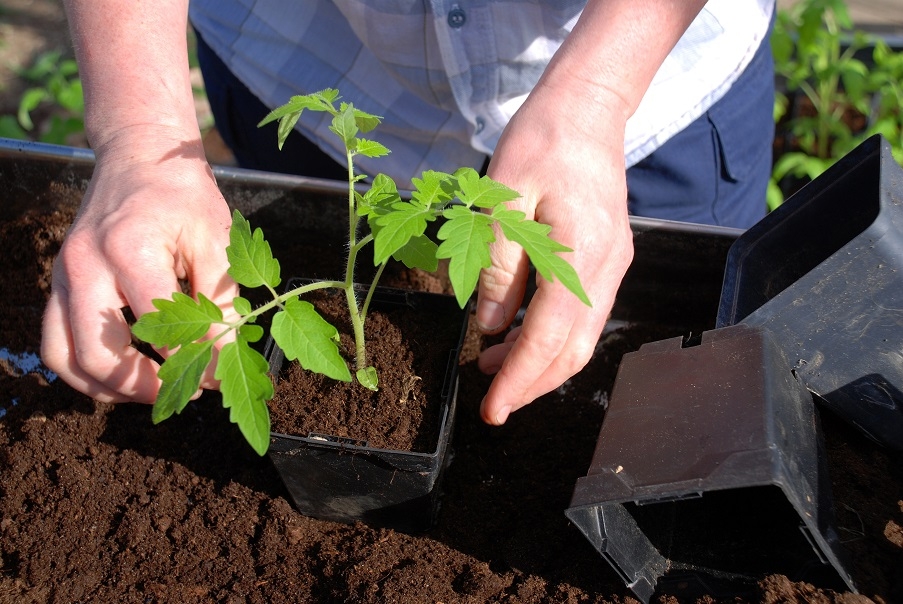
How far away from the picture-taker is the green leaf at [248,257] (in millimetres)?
1250

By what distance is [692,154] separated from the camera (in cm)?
208

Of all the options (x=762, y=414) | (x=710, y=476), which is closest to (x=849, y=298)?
(x=762, y=414)

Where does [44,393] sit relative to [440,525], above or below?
below

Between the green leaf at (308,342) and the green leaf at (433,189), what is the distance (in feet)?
0.82

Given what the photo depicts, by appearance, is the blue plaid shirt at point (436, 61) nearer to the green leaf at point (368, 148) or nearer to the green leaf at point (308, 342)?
the green leaf at point (368, 148)

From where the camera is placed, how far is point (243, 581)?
143cm

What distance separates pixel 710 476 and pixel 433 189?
61 centimetres

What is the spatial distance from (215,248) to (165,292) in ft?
0.45

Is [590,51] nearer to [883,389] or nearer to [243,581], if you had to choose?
[883,389]

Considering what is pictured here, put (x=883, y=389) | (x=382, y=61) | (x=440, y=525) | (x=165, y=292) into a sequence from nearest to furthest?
1. (x=165, y=292)
2. (x=883, y=389)
3. (x=440, y=525)
4. (x=382, y=61)

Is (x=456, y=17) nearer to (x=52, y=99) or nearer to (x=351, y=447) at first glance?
(x=351, y=447)

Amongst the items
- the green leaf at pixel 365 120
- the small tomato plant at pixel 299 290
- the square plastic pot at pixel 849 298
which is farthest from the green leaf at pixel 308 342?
the square plastic pot at pixel 849 298

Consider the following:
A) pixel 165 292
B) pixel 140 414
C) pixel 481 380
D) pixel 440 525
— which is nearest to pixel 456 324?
pixel 481 380

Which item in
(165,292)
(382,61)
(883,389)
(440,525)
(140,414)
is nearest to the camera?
(165,292)
